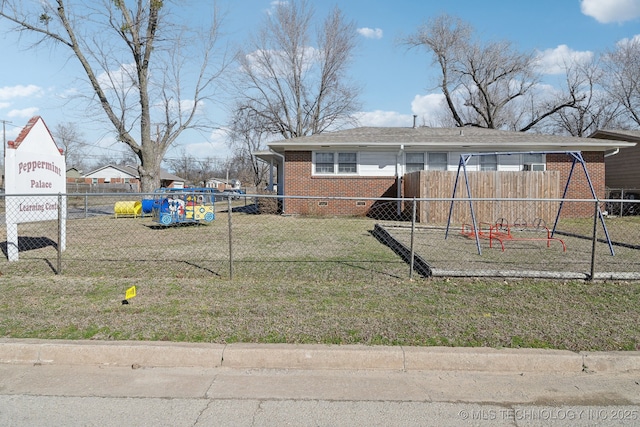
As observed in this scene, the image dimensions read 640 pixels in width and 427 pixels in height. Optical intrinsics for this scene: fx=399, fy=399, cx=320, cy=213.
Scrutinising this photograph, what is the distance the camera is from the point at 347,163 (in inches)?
656

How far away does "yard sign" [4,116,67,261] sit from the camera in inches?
294

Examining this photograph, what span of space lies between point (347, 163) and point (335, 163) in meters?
0.51

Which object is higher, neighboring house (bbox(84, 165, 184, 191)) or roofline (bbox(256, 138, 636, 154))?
neighboring house (bbox(84, 165, 184, 191))

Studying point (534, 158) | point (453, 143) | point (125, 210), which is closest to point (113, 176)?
point (125, 210)

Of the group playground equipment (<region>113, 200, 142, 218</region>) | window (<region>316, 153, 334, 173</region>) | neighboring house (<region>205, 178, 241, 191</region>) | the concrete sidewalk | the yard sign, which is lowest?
the concrete sidewalk

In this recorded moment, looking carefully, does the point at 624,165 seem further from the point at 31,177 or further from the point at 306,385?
the point at 31,177

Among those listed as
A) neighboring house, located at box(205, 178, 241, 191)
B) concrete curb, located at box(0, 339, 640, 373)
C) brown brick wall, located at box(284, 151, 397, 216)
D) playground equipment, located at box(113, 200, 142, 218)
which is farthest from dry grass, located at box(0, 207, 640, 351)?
neighboring house, located at box(205, 178, 241, 191)

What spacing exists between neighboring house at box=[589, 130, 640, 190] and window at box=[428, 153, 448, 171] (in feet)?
39.7

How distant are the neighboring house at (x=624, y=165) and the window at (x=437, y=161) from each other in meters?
12.1

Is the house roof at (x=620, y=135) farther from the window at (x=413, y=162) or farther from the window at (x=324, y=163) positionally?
the window at (x=324, y=163)

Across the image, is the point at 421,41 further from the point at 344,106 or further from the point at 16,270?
the point at 16,270

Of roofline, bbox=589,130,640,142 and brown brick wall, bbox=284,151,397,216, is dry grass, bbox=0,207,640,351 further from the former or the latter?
roofline, bbox=589,130,640,142

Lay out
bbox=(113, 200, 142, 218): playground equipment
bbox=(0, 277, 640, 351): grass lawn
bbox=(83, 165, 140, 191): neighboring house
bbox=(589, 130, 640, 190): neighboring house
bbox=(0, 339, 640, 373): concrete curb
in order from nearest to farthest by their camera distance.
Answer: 1. bbox=(0, 339, 640, 373): concrete curb
2. bbox=(0, 277, 640, 351): grass lawn
3. bbox=(113, 200, 142, 218): playground equipment
4. bbox=(589, 130, 640, 190): neighboring house
5. bbox=(83, 165, 140, 191): neighboring house

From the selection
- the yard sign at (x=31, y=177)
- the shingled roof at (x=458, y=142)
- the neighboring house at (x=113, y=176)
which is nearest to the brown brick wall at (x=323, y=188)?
the shingled roof at (x=458, y=142)
